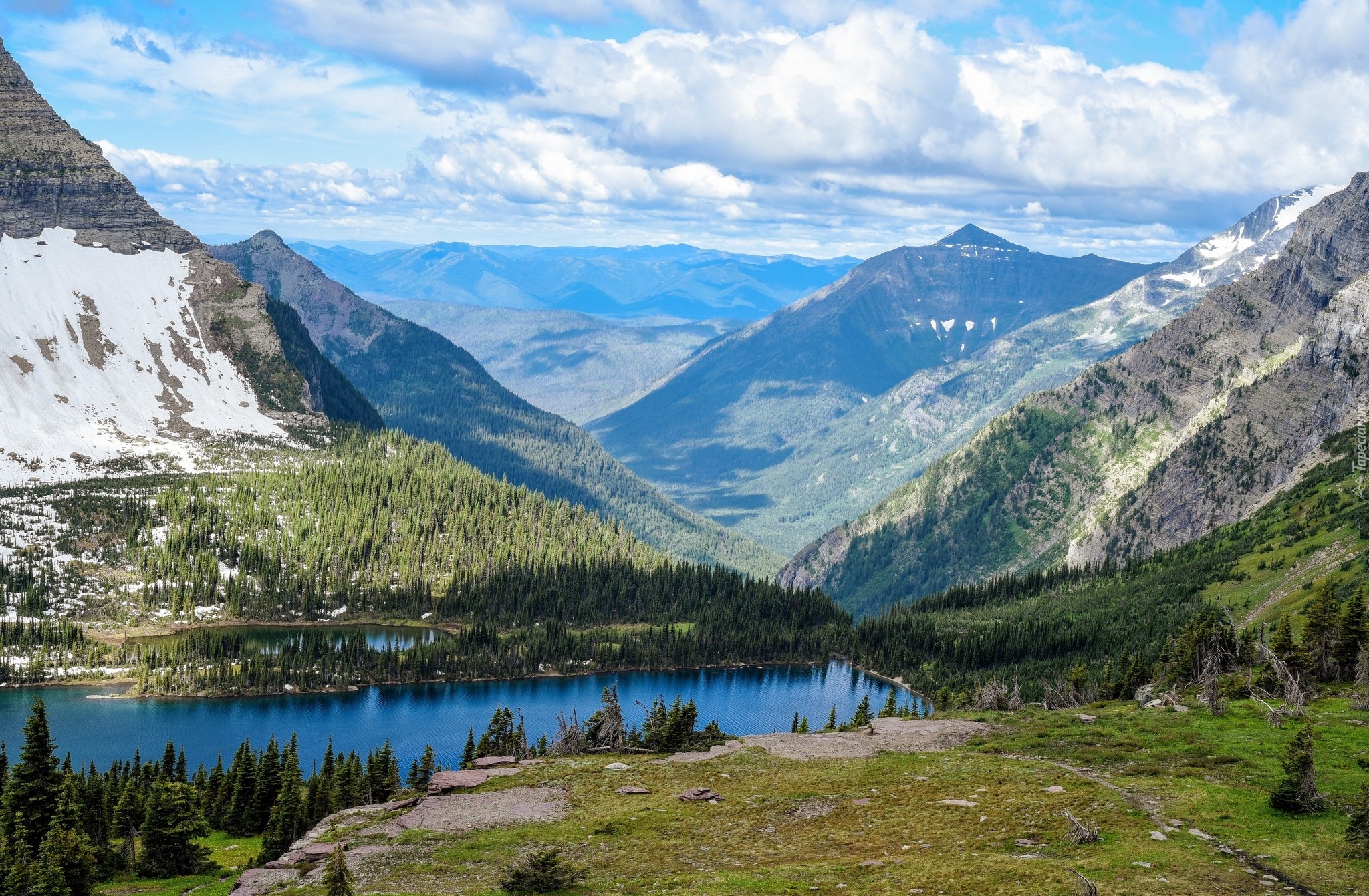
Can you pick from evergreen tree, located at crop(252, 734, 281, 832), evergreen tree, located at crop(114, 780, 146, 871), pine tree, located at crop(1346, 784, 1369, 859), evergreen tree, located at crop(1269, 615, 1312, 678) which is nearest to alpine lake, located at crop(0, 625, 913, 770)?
evergreen tree, located at crop(252, 734, 281, 832)

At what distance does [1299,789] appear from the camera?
62.7 m

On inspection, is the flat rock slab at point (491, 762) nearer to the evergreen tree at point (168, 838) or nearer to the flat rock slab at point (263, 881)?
the evergreen tree at point (168, 838)

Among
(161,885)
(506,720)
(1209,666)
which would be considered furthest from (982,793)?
(506,720)

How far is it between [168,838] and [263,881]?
104 feet

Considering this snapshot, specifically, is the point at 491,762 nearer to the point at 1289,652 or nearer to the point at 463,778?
the point at 463,778

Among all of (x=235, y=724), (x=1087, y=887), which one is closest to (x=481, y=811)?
(x=1087, y=887)

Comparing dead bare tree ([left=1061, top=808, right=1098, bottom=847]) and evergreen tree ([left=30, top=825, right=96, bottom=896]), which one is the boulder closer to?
dead bare tree ([left=1061, top=808, right=1098, bottom=847])

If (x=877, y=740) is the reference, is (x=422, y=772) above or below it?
below

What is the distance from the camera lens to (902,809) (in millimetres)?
74125

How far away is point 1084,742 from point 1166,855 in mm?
32526

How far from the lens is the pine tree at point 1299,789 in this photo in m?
62.5

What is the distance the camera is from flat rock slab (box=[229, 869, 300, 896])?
68.2 m

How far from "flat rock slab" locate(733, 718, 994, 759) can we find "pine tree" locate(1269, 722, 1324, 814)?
35370 millimetres

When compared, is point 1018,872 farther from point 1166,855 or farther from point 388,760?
point 388,760
